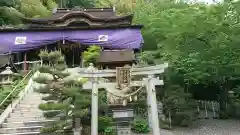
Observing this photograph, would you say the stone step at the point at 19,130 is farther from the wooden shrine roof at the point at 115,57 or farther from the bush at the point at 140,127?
the wooden shrine roof at the point at 115,57

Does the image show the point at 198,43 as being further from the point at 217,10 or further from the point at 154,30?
the point at 154,30

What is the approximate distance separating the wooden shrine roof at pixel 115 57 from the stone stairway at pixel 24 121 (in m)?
6.40

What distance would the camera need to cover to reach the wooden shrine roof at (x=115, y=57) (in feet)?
62.1

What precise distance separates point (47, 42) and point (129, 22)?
7.18m

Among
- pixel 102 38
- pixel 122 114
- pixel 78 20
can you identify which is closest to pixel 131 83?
pixel 122 114

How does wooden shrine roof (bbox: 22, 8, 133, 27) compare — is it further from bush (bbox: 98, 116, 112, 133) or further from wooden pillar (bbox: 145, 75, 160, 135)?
wooden pillar (bbox: 145, 75, 160, 135)

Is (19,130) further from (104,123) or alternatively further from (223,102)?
(223,102)

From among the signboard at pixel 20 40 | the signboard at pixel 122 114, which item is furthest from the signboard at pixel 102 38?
the signboard at pixel 122 114

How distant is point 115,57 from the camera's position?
Answer: 19266 mm

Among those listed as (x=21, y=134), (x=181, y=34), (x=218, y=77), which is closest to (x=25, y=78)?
(x=21, y=134)

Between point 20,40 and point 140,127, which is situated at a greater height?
point 20,40

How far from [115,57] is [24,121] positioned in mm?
8678

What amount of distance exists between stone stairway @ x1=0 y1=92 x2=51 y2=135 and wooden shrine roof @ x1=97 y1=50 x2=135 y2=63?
6.40 m

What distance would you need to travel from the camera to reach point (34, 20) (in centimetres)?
2472
